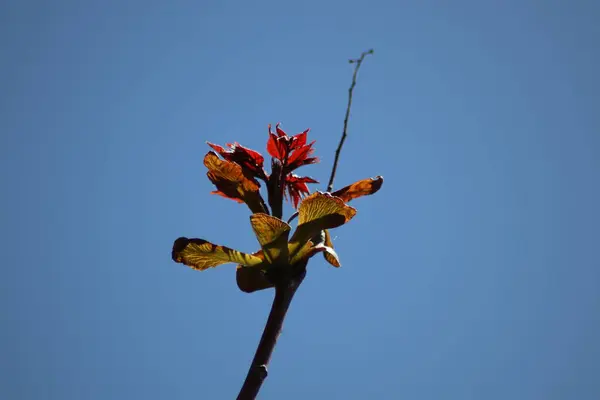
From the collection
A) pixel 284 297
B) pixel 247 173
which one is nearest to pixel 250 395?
pixel 284 297

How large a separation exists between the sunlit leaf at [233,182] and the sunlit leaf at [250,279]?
0.17 m

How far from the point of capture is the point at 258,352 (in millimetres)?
1077

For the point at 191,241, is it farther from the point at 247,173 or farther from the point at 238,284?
the point at 247,173

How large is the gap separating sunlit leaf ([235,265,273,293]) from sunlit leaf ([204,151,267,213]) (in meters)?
0.17

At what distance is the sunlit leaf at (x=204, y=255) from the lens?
1.27m

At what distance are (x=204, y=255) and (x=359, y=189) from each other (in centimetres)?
44

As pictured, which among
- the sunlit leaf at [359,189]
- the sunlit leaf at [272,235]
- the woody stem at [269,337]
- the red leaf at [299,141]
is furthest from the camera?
the red leaf at [299,141]

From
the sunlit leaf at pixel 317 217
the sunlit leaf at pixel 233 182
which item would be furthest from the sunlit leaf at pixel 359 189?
the sunlit leaf at pixel 233 182

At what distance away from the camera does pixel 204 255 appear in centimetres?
131

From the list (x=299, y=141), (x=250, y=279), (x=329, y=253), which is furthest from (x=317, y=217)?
(x=299, y=141)

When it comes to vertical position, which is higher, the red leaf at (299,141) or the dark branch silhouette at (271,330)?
the red leaf at (299,141)

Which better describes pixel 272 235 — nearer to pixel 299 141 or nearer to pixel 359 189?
pixel 359 189

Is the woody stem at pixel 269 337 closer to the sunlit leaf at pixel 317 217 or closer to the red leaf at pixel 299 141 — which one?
the sunlit leaf at pixel 317 217

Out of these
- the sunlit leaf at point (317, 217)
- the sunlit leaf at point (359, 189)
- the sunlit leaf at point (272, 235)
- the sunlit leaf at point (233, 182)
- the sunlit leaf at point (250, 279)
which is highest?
the sunlit leaf at point (359, 189)
